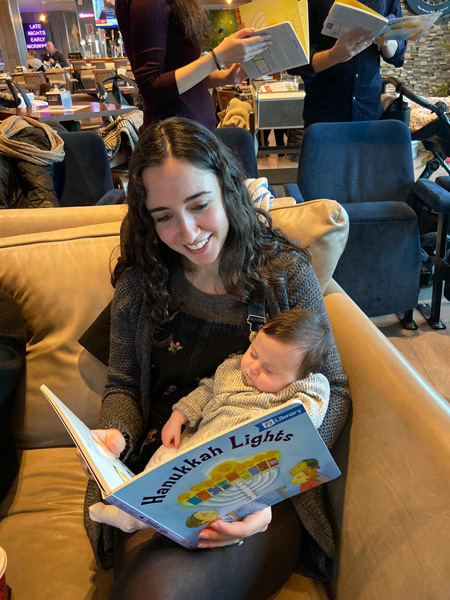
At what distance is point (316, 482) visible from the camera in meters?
0.81

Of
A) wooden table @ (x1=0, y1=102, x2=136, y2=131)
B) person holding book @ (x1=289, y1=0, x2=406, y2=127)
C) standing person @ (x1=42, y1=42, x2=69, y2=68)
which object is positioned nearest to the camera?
person holding book @ (x1=289, y1=0, x2=406, y2=127)

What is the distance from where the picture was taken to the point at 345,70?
226cm

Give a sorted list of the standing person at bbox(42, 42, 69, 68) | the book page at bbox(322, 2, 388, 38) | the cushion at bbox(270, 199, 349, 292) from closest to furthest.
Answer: the cushion at bbox(270, 199, 349, 292) < the book page at bbox(322, 2, 388, 38) < the standing person at bbox(42, 42, 69, 68)

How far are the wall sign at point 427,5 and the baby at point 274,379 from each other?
5.55 metres

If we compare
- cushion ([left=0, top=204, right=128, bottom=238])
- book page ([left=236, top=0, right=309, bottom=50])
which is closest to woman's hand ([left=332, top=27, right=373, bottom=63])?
book page ([left=236, top=0, right=309, bottom=50])

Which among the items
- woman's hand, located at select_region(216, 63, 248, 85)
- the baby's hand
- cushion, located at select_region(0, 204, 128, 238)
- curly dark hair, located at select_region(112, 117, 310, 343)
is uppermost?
woman's hand, located at select_region(216, 63, 248, 85)

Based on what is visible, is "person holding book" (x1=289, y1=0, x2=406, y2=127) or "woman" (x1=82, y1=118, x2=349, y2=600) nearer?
"woman" (x1=82, y1=118, x2=349, y2=600)

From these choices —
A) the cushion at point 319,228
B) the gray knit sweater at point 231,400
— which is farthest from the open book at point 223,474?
the cushion at point 319,228

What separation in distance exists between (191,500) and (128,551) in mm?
264

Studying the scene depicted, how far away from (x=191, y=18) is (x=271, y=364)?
4.02 ft

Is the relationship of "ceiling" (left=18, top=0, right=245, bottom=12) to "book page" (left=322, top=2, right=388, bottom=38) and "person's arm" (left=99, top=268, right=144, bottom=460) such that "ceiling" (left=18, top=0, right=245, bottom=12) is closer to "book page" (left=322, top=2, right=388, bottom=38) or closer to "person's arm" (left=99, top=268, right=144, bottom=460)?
"book page" (left=322, top=2, right=388, bottom=38)

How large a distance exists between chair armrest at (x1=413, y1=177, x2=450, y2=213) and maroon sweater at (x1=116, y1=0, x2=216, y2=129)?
3.82 feet

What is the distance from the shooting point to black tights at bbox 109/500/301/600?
80cm

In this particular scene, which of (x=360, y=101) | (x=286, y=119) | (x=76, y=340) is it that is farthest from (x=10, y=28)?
(x=76, y=340)
